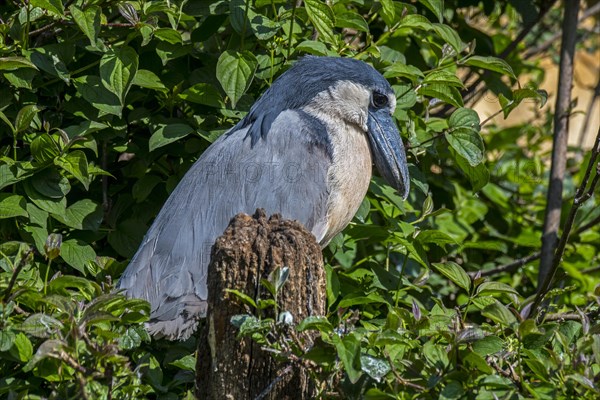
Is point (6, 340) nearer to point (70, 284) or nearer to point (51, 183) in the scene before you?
point (70, 284)

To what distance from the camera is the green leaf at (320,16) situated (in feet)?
11.9

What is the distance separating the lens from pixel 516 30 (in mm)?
6703

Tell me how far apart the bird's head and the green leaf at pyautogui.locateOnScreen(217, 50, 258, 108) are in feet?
0.63

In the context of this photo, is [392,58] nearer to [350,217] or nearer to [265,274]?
[350,217]

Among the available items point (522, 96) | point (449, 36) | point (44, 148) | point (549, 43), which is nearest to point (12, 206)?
point (44, 148)

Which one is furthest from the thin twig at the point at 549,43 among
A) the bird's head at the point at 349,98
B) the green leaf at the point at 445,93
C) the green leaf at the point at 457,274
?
the green leaf at the point at 457,274

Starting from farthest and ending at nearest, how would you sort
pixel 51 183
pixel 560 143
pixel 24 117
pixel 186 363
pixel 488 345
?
pixel 560 143 → pixel 51 183 → pixel 24 117 → pixel 186 363 → pixel 488 345

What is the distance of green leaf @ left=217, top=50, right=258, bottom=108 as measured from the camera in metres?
3.71

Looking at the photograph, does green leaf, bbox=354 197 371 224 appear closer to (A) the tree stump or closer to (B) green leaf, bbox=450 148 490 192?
(B) green leaf, bbox=450 148 490 192

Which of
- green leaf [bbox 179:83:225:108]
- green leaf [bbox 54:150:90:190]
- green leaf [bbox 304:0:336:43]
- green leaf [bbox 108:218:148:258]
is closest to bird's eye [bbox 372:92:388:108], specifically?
green leaf [bbox 304:0:336:43]

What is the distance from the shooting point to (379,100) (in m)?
4.00

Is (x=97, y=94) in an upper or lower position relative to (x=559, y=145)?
upper

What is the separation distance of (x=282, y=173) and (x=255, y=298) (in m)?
1.18

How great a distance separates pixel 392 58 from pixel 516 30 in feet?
9.03
